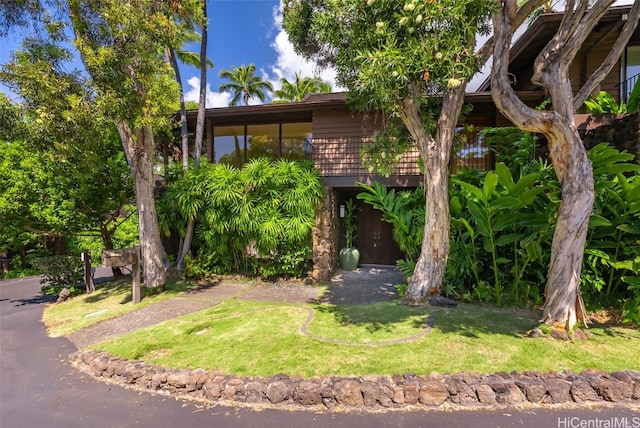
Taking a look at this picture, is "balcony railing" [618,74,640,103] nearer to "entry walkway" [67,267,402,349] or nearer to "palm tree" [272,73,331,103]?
"entry walkway" [67,267,402,349]

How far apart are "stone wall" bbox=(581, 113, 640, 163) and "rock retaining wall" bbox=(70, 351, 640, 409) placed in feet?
16.4

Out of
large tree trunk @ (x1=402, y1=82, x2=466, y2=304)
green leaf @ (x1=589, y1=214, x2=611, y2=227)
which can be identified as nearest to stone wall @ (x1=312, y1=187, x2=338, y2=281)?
large tree trunk @ (x1=402, y1=82, x2=466, y2=304)

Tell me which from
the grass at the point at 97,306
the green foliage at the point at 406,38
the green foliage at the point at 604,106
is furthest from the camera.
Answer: the green foliage at the point at 604,106

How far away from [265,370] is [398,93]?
15.5ft

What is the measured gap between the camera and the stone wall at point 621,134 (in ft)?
19.6

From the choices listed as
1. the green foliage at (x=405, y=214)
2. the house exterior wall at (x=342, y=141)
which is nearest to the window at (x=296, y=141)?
the house exterior wall at (x=342, y=141)

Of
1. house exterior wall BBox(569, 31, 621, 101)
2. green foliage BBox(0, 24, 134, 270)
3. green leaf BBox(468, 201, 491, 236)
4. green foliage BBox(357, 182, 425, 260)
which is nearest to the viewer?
green leaf BBox(468, 201, 491, 236)

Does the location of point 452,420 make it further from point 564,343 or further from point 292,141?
point 292,141

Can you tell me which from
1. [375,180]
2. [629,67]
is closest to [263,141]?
[375,180]

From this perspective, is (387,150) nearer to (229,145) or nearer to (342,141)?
(342,141)

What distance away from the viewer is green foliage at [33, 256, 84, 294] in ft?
26.0

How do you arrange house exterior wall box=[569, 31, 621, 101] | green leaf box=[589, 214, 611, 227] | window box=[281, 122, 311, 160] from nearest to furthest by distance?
green leaf box=[589, 214, 611, 227], house exterior wall box=[569, 31, 621, 101], window box=[281, 122, 311, 160]

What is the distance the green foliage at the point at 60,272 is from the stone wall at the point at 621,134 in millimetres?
13282

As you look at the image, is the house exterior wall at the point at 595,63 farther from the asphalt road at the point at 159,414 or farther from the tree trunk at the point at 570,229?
the asphalt road at the point at 159,414
